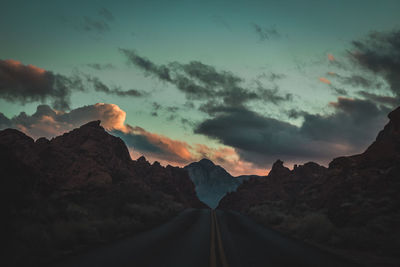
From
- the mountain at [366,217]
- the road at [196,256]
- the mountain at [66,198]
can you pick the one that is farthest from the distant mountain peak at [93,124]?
the road at [196,256]

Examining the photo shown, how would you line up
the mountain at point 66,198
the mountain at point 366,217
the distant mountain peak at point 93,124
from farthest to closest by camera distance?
the distant mountain peak at point 93,124
the mountain at point 366,217
the mountain at point 66,198

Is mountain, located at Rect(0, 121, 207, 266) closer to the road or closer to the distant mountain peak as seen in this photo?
the distant mountain peak

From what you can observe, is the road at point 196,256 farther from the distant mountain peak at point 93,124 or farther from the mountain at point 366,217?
the distant mountain peak at point 93,124

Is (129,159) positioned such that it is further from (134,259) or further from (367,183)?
(134,259)

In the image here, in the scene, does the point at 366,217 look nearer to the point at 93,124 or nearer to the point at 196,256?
the point at 196,256

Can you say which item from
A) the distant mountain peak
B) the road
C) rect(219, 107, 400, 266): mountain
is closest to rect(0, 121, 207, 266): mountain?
the distant mountain peak

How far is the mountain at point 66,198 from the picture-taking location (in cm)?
927

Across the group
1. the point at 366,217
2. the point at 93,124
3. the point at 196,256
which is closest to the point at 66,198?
the point at 196,256

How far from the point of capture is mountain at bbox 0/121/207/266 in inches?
365

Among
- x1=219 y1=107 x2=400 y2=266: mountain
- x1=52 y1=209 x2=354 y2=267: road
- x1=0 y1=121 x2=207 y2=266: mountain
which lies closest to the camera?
x1=52 y1=209 x2=354 y2=267: road

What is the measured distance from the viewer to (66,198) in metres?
23.7

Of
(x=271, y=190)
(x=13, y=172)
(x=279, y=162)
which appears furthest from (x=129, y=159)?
(x=13, y=172)

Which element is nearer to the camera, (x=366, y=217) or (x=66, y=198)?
(x=366, y=217)

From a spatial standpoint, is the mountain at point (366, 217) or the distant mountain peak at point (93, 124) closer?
the mountain at point (366, 217)
